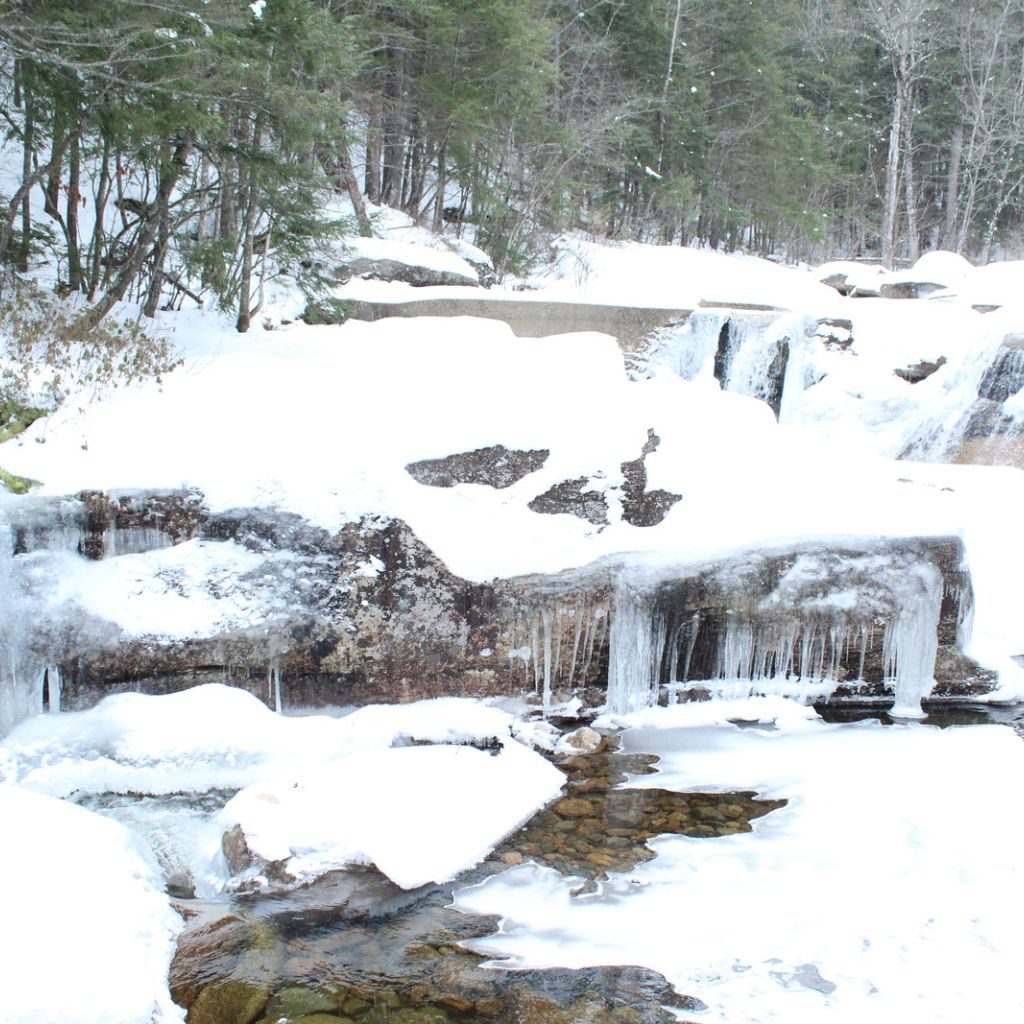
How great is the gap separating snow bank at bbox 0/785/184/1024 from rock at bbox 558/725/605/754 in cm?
207

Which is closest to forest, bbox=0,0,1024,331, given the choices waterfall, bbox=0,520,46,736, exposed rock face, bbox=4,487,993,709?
waterfall, bbox=0,520,46,736

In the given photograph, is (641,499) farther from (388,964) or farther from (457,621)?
(388,964)

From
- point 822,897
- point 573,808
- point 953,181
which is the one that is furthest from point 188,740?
point 953,181

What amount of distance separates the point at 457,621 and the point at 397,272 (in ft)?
21.8

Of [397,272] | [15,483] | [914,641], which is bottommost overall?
[914,641]

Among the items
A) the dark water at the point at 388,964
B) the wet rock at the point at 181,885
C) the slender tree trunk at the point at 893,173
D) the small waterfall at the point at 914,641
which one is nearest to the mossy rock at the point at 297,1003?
the dark water at the point at 388,964

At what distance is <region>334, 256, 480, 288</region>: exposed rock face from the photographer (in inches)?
408

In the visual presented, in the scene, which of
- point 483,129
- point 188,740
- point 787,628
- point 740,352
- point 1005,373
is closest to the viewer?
point 188,740

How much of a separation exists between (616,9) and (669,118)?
2.50m

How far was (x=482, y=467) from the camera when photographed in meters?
5.28

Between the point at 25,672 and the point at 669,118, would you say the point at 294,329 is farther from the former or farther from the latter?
the point at 669,118

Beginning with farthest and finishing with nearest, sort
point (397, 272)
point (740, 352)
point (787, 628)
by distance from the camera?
point (397, 272) < point (740, 352) < point (787, 628)

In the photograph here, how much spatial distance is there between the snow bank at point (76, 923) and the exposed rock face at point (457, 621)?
1372 millimetres

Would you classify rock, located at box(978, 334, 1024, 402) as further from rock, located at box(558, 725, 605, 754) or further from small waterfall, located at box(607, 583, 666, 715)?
rock, located at box(558, 725, 605, 754)
